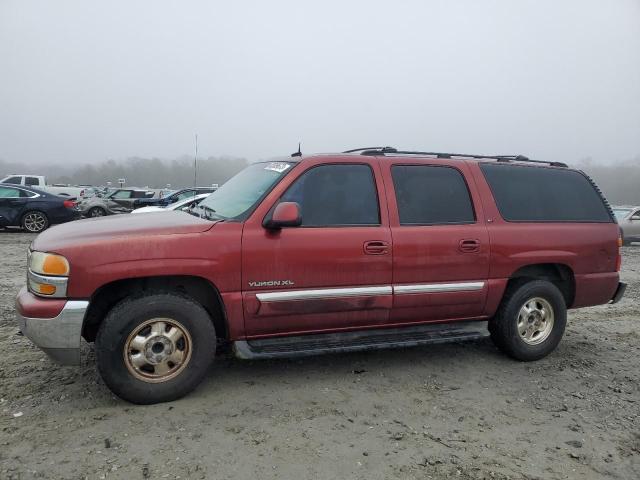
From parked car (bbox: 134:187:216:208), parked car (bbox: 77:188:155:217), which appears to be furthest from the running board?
parked car (bbox: 77:188:155:217)

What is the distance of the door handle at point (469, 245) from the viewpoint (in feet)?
14.1

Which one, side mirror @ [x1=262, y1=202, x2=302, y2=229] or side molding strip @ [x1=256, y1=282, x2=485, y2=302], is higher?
side mirror @ [x1=262, y1=202, x2=302, y2=229]

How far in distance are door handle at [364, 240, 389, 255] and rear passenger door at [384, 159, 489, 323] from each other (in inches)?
3.4

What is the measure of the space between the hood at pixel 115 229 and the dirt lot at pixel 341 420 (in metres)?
1.12

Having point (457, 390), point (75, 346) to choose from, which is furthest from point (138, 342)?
point (457, 390)

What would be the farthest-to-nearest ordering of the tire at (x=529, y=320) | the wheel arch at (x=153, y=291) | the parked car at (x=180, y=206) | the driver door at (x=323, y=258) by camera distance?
the parked car at (x=180, y=206) → the tire at (x=529, y=320) → the driver door at (x=323, y=258) → the wheel arch at (x=153, y=291)

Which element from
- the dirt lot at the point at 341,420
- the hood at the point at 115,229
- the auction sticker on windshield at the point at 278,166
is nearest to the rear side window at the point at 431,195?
the auction sticker on windshield at the point at 278,166

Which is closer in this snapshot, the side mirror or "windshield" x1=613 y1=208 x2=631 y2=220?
the side mirror

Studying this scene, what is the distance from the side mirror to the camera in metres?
3.63

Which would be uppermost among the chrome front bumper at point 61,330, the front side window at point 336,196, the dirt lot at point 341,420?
the front side window at point 336,196

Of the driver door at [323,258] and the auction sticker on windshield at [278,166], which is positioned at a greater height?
the auction sticker on windshield at [278,166]

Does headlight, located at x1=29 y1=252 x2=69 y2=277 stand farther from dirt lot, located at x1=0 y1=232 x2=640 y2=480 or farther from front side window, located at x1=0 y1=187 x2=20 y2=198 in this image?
front side window, located at x1=0 y1=187 x2=20 y2=198

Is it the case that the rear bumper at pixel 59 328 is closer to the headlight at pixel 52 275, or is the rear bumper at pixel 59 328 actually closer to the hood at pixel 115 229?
the headlight at pixel 52 275

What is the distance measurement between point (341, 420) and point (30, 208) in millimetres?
14364
